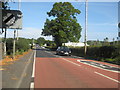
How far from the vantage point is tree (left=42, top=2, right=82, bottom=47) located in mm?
54981

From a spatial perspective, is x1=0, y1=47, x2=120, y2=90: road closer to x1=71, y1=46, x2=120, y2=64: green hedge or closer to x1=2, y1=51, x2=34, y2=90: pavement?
x1=2, y1=51, x2=34, y2=90: pavement

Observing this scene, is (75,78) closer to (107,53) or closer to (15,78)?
(15,78)

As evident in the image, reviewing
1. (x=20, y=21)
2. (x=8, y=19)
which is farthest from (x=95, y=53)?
(x=8, y=19)

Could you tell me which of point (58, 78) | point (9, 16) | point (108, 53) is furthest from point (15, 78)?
point (108, 53)

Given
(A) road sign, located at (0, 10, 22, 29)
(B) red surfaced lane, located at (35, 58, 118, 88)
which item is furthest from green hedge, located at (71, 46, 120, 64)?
(A) road sign, located at (0, 10, 22, 29)

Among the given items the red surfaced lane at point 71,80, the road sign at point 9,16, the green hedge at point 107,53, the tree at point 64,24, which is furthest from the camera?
the tree at point 64,24

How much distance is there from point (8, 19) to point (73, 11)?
38345 millimetres

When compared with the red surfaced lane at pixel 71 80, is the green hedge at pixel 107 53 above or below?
above

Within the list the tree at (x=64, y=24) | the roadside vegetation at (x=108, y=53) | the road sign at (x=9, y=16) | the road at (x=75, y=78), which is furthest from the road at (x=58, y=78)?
the tree at (x=64, y=24)

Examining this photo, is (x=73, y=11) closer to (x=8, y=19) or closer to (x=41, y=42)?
(x=8, y=19)

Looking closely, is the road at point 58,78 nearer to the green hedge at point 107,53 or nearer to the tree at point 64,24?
the green hedge at point 107,53

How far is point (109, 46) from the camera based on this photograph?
2567 cm

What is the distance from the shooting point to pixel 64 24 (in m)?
54.8

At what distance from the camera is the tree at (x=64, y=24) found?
180ft
